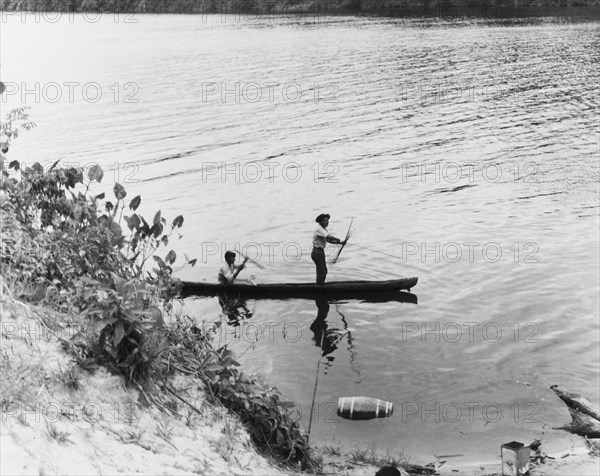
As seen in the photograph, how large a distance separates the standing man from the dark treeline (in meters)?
93.8

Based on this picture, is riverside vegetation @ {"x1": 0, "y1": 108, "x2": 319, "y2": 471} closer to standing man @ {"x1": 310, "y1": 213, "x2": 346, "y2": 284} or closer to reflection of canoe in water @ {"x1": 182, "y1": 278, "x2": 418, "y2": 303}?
standing man @ {"x1": 310, "y1": 213, "x2": 346, "y2": 284}

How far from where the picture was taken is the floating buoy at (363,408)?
1518 centimetres

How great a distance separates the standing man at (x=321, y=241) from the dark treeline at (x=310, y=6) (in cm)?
9384

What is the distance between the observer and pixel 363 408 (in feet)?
49.9

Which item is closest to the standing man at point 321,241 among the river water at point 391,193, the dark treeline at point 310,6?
the river water at point 391,193

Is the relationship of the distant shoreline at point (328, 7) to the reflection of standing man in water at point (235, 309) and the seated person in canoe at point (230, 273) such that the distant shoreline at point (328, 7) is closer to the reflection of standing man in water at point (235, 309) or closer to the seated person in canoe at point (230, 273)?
the seated person in canoe at point (230, 273)

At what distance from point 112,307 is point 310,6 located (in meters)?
126

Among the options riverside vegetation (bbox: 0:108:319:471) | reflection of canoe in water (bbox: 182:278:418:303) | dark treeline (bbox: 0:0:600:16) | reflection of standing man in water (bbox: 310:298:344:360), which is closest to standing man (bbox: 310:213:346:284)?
reflection of canoe in water (bbox: 182:278:418:303)

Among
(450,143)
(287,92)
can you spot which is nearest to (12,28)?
(287,92)

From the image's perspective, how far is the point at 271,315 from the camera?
21.4m

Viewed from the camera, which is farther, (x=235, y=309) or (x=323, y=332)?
(x=235, y=309)

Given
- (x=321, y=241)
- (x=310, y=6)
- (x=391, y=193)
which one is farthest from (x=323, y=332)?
(x=310, y=6)

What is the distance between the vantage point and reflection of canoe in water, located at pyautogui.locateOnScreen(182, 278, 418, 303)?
22.0 meters

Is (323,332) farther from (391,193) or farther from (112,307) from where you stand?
(391,193)
